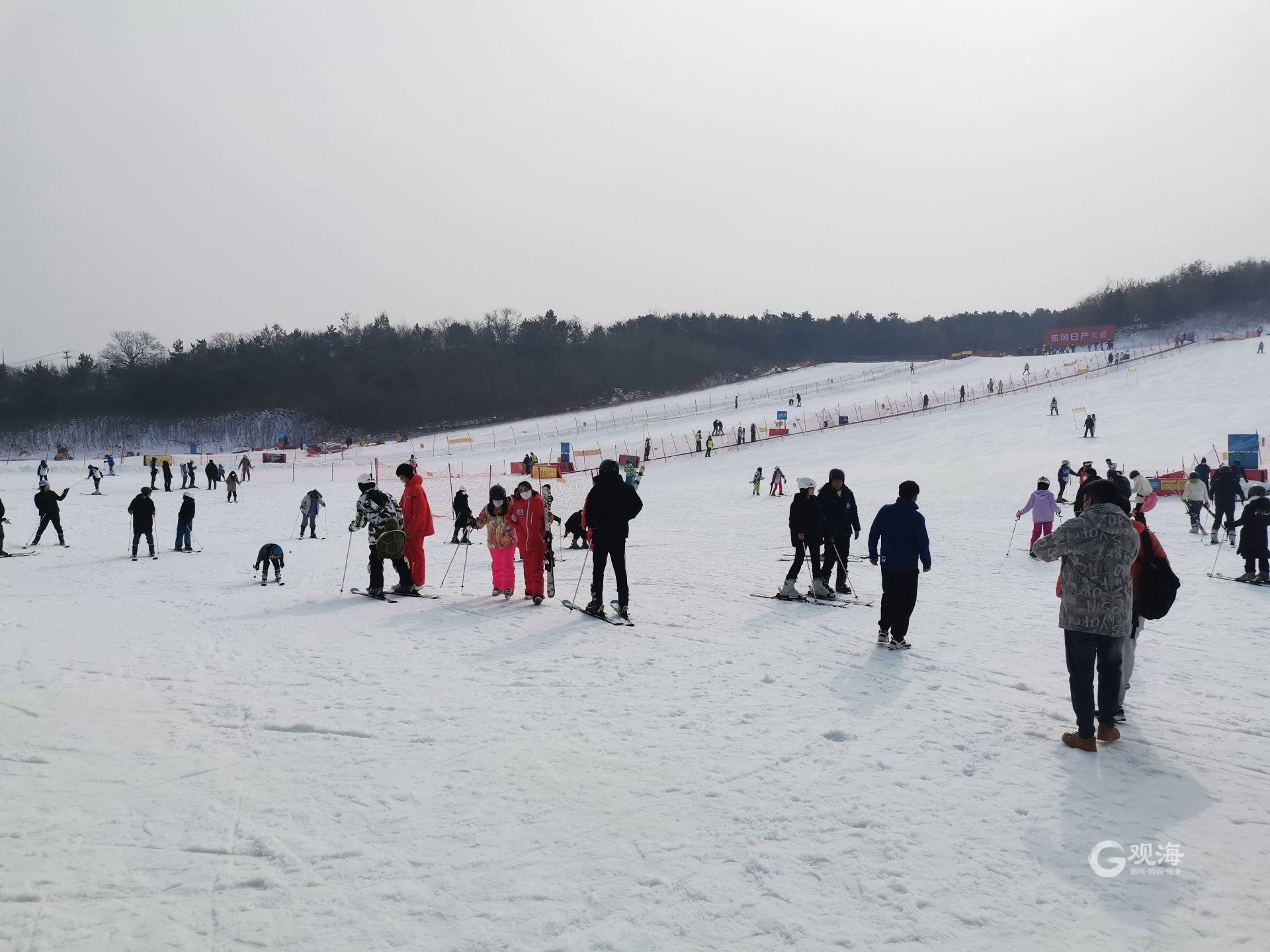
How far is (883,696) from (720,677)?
127 cm

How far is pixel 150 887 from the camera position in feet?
11.1

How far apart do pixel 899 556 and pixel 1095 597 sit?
2.53m

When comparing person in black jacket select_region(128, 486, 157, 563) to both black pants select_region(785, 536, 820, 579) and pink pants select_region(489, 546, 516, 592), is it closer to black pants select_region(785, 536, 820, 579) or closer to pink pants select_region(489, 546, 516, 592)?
pink pants select_region(489, 546, 516, 592)

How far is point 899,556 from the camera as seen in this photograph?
292 inches

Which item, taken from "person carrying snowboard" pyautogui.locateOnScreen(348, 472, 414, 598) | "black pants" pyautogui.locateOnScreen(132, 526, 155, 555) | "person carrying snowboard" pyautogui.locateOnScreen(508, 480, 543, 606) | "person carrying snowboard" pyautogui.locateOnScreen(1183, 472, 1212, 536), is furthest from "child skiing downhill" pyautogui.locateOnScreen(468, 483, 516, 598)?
"person carrying snowboard" pyautogui.locateOnScreen(1183, 472, 1212, 536)

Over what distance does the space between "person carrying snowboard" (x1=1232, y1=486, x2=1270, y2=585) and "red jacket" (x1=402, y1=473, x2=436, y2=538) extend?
36.1 ft

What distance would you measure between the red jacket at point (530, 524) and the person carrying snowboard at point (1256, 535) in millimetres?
9506

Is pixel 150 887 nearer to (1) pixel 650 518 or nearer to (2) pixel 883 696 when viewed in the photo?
(2) pixel 883 696

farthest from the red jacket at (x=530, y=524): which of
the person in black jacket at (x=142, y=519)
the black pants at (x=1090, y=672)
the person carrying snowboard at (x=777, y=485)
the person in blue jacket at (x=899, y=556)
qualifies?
the person carrying snowboard at (x=777, y=485)

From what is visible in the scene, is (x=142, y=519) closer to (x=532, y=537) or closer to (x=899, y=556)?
(x=532, y=537)

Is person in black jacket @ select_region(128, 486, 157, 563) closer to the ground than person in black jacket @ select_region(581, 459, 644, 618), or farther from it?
closer to the ground

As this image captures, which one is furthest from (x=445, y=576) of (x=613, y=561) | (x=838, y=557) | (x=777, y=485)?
(x=777, y=485)

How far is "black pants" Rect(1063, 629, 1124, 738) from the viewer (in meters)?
4.95

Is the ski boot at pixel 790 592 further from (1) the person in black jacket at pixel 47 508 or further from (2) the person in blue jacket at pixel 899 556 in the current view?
(1) the person in black jacket at pixel 47 508
